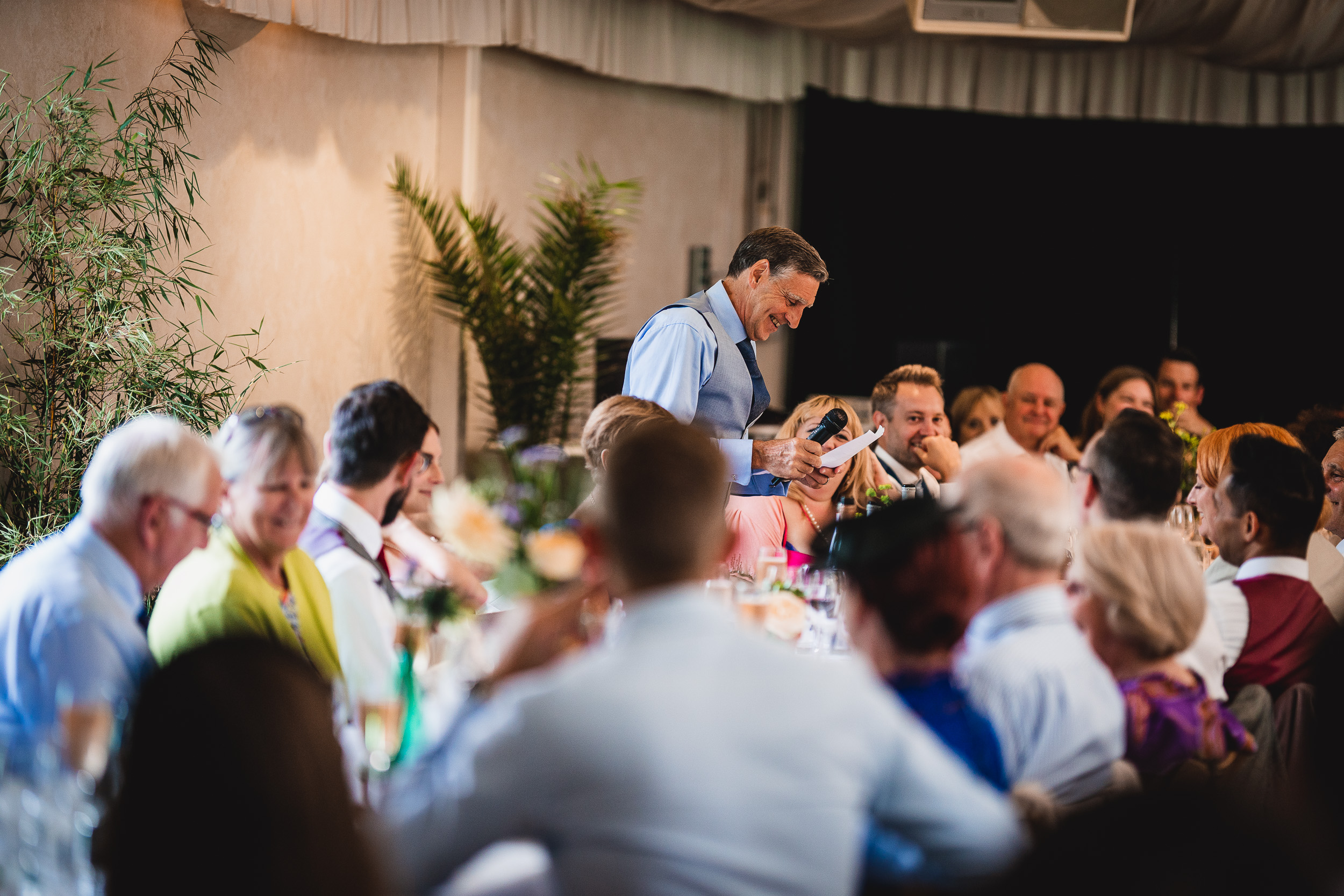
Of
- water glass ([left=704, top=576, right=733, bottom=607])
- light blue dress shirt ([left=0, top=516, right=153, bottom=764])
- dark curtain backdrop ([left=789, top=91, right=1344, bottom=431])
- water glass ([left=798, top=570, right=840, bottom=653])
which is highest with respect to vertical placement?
dark curtain backdrop ([left=789, top=91, right=1344, bottom=431])

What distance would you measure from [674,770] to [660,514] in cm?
30

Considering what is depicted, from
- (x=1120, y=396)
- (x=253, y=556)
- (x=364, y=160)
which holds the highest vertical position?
(x=364, y=160)

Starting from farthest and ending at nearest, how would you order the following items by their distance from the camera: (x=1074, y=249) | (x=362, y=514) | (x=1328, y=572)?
1. (x=1074, y=249)
2. (x=1328, y=572)
3. (x=362, y=514)

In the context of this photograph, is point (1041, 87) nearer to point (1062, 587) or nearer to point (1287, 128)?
point (1287, 128)

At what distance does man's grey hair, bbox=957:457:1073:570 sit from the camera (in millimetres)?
2131

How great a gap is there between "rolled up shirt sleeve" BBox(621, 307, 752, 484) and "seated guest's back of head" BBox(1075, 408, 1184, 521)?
1.12 meters

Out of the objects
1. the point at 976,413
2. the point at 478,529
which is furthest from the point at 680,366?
the point at 976,413

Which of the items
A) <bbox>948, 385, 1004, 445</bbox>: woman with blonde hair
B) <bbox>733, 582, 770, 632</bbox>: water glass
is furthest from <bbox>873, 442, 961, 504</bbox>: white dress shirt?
<bbox>733, 582, 770, 632</bbox>: water glass

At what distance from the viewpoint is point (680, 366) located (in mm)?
3705

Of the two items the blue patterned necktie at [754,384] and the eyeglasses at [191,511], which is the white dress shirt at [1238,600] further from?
the eyeglasses at [191,511]

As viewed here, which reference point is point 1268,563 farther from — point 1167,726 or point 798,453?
point 798,453

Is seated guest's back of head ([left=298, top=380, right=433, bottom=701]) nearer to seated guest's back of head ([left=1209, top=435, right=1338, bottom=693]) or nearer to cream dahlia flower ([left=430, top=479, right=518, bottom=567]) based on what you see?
cream dahlia flower ([left=430, top=479, right=518, bottom=567])

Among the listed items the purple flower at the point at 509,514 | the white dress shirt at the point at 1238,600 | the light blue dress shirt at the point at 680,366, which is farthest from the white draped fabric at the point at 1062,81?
the purple flower at the point at 509,514

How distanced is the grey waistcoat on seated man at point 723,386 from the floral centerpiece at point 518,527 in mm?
1819
